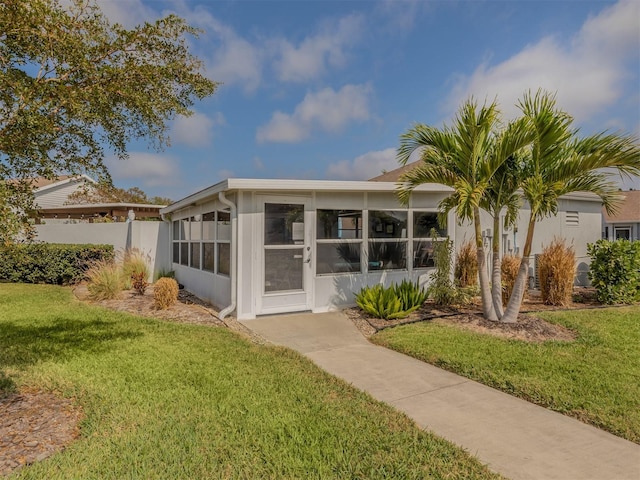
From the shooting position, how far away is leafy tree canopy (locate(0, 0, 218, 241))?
3350mm

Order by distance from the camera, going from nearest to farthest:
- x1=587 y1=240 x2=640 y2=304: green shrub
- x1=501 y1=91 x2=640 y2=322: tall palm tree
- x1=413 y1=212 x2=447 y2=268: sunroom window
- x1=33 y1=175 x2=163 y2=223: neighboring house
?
x1=501 y1=91 x2=640 y2=322: tall palm tree
x1=587 y1=240 x2=640 y2=304: green shrub
x1=413 y1=212 x2=447 y2=268: sunroom window
x1=33 y1=175 x2=163 y2=223: neighboring house

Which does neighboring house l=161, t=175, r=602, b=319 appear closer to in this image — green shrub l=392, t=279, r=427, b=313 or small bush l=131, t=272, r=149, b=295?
green shrub l=392, t=279, r=427, b=313

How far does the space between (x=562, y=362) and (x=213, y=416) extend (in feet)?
14.2

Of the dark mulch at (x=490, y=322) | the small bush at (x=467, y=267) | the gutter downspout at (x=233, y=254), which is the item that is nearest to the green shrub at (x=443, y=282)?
the dark mulch at (x=490, y=322)

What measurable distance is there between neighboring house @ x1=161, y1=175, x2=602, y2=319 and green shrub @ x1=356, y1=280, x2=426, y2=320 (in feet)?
2.54

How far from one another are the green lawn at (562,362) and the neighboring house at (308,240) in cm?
214

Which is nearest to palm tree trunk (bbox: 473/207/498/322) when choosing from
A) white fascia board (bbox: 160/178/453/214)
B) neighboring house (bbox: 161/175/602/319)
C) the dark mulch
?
the dark mulch

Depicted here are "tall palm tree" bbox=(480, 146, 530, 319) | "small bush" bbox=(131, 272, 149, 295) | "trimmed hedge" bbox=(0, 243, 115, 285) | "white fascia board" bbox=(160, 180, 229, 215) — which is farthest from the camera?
"trimmed hedge" bbox=(0, 243, 115, 285)

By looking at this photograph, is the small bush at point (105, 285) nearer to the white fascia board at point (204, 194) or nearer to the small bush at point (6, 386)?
the white fascia board at point (204, 194)

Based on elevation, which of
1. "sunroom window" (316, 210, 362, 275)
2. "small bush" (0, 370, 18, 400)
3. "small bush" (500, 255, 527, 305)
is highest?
"sunroom window" (316, 210, 362, 275)

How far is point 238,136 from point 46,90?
1291 cm

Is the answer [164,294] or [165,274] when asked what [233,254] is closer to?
[164,294]

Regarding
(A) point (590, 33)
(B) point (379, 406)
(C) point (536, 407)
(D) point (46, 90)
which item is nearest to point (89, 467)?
(B) point (379, 406)

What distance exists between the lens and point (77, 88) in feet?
11.9
